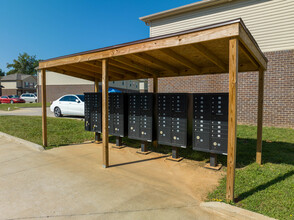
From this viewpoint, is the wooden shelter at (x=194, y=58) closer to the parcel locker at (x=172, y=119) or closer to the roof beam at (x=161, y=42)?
the roof beam at (x=161, y=42)

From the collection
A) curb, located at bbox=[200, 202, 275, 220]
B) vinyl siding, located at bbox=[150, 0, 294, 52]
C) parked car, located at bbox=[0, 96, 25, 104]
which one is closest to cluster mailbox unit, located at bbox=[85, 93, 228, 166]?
curb, located at bbox=[200, 202, 275, 220]

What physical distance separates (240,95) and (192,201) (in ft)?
26.6

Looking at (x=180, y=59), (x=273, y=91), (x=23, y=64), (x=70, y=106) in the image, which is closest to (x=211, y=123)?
(x=180, y=59)

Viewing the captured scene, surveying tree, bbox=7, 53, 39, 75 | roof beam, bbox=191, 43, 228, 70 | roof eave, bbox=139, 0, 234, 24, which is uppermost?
tree, bbox=7, 53, 39, 75

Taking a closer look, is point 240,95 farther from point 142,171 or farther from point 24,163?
point 24,163

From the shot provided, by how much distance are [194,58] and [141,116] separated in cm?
195

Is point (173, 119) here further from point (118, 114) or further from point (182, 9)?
point (182, 9)

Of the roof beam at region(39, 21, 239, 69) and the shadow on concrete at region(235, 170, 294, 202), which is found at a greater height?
the roof beam at region(39, 21, 239, 69)

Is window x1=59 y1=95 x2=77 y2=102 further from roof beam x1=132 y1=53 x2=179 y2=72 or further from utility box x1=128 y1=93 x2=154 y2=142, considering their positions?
roof beam x1=132 y1=53 x2=179 y2=72

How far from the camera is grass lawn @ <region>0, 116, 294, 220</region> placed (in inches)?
110

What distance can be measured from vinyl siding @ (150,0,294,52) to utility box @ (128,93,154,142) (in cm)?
739

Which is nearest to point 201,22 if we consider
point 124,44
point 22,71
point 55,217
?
point 124,44

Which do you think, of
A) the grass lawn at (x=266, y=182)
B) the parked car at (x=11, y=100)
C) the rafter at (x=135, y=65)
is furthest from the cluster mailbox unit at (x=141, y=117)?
the parked car at (x=11, y=100)

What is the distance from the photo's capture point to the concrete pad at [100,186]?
264 cm
